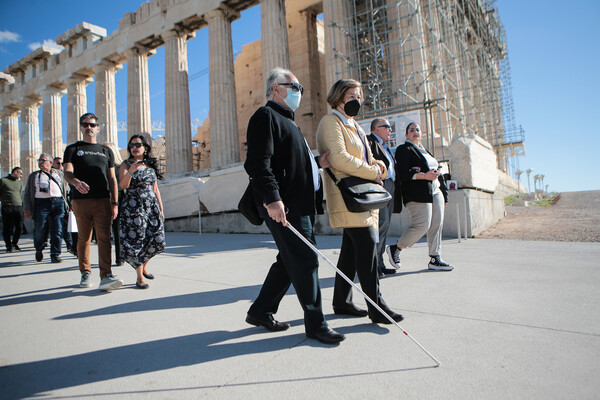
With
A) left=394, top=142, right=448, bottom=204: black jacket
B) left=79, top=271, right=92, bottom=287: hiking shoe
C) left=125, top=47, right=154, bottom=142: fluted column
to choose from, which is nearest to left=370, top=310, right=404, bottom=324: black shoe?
left=394, top=142, right=448, bottom=204: black jacket

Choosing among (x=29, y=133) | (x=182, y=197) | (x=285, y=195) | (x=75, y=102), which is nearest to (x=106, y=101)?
(x=75, y=102)

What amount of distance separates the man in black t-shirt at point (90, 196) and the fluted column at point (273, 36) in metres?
13.0

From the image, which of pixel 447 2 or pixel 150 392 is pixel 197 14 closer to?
pixel 447 2

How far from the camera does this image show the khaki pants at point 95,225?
12.7 ft

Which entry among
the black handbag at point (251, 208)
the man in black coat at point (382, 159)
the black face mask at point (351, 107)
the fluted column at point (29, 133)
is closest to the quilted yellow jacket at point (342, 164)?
the black face mask at point (351, 107)

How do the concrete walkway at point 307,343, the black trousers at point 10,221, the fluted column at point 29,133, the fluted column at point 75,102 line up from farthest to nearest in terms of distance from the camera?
the fluted column at point 29,133
the fluted column at point 75,102
the black trousers at point 10,221
the concrete walkway at point 307,343

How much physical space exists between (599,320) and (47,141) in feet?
106

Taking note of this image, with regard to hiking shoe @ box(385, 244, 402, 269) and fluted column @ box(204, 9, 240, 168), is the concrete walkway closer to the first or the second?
hiking shoe @ box(385, 244, 402, 269)

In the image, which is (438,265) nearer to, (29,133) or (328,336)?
(328,336)

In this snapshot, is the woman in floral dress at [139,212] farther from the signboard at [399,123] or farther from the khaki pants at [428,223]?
the signboard at [399,123]

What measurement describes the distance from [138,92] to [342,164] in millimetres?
22349

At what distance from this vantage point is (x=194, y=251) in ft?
22.1

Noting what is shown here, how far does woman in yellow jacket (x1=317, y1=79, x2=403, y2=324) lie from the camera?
2.52 meters

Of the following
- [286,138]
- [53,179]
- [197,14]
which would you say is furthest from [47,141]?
[286,138]
